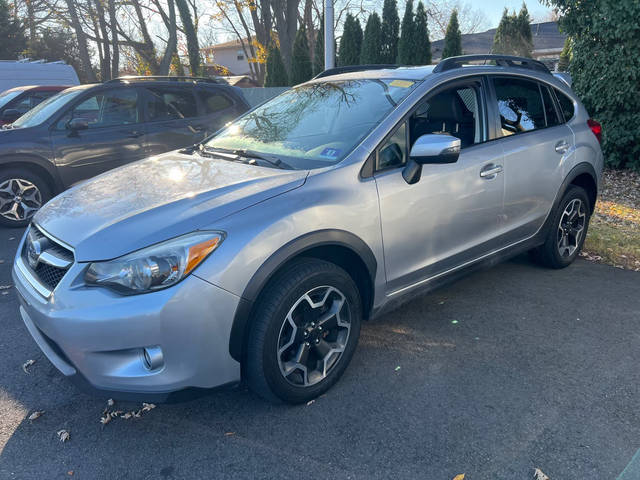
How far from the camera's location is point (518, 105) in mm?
4047

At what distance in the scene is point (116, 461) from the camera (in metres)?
2.43

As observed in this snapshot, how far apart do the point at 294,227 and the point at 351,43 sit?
1922 cm

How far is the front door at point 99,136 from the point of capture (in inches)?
257

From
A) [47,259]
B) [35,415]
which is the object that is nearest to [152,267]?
[47,259]

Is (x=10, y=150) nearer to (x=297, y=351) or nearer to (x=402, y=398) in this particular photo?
(x=297, y=351)

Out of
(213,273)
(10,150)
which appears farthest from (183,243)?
(10,150)

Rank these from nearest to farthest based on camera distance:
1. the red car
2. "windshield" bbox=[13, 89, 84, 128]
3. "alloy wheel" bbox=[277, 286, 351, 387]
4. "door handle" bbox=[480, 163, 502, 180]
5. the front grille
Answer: the front grille
"alloy wheel" bbox=[277, 286, 351, 387]
"door handle" bbox=[480, 163, 502, 180]
"windshield" bbox=[13, 89, 84, 128]
the red car

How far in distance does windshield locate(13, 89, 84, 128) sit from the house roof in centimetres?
1939

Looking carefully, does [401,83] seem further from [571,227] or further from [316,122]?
[571,227]

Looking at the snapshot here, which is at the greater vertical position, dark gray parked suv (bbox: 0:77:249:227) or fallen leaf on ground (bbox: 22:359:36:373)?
dark gray parked suv (bbox: 0:77:249:227)

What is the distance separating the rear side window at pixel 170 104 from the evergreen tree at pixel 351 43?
14015mm

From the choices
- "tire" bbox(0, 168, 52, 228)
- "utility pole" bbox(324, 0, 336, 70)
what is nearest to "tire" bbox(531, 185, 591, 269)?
"tire" bbox(0, 168, 52, 228)

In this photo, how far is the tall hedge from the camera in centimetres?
788

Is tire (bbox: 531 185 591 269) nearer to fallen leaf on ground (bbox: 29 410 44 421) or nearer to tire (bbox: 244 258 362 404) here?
tire (bbox: 244 258 362 404)
